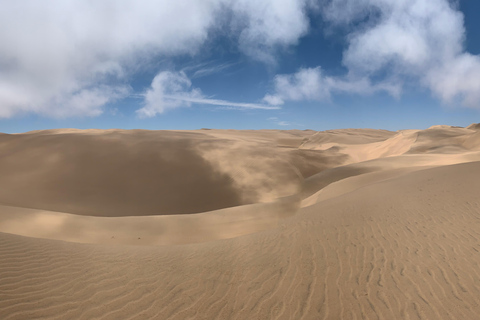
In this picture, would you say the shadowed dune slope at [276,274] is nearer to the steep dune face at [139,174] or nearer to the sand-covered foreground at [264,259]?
the sand-covered foreground at [264,259]

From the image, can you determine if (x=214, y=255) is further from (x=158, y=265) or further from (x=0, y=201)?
(x=0, y=201)

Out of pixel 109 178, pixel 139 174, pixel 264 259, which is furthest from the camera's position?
pixel 139 174

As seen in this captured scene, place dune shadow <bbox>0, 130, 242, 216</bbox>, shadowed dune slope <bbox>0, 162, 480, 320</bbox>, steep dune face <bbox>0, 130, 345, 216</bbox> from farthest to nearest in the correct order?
steep dune face <bbox>0, 130, 345, 216</bbox>
dune shadow <bbox>0, 130, 242, 216</bbox>
shadowed dune slope <bbox>0, 162, 480, 320</bbox>

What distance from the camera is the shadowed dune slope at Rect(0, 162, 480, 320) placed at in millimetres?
3734

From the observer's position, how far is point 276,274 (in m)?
4.72

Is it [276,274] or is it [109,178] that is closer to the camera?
[276,274]

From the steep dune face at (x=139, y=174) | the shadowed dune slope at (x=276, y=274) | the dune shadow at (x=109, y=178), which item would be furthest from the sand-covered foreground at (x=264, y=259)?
the steep dune face at (x=139, y=174)

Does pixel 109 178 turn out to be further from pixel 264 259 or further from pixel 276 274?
pixel 276 274

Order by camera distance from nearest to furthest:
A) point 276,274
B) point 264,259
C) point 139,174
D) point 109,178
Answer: point 276,274, point 264,259, point 109,178, point 139,174

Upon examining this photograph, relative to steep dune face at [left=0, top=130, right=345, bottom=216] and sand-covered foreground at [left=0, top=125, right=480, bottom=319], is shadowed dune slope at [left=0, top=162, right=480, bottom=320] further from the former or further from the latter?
steep dune face at [left=0, top=130, right=345, bottom=216]

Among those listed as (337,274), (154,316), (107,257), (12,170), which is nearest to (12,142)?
(12,170)

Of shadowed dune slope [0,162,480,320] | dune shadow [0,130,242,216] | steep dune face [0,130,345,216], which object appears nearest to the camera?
shadowed dune slope [0,162,480,320]

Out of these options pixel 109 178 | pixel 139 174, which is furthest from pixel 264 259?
pixel 109 178

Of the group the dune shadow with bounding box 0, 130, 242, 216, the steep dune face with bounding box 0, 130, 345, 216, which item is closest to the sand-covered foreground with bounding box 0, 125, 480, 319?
the dune shadow with bounding box 0, 130, 242, 216
